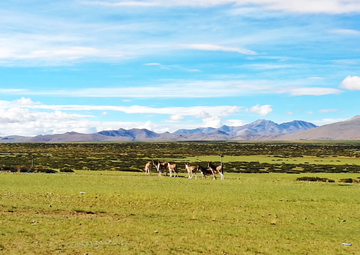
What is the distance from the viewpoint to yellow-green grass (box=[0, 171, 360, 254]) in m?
14.9

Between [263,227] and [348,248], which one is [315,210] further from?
[348,248]

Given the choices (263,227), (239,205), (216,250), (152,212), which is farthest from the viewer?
(239,205)

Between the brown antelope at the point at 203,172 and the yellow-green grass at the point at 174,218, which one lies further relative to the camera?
the brown antelope at the point at 203,172

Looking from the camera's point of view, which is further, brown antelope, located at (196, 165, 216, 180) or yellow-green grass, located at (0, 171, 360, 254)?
brown antelope, located at (196, 165, 216, 180)

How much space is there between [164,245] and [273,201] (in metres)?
12.6

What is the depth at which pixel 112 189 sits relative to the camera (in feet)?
94.8

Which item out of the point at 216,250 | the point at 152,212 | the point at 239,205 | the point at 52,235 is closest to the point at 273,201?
the point at 239,205

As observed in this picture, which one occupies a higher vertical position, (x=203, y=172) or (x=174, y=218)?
(x=203, y=172)

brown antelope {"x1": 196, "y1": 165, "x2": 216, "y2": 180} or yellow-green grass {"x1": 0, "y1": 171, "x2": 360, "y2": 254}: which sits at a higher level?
brown antelope {"x1": 196, "y1": 165, "x2": 216, "y2": 180}

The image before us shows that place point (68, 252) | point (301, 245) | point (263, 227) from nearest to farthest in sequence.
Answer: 1. point (68, 252)
2. point (301, 245)
3. point (263, 227)

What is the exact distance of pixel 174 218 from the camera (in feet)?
66.3

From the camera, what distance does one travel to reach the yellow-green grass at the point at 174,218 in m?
14.9

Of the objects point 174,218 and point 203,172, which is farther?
point 203,172

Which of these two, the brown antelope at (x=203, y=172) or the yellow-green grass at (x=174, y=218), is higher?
the brown antelope at (x=203, y=172)
